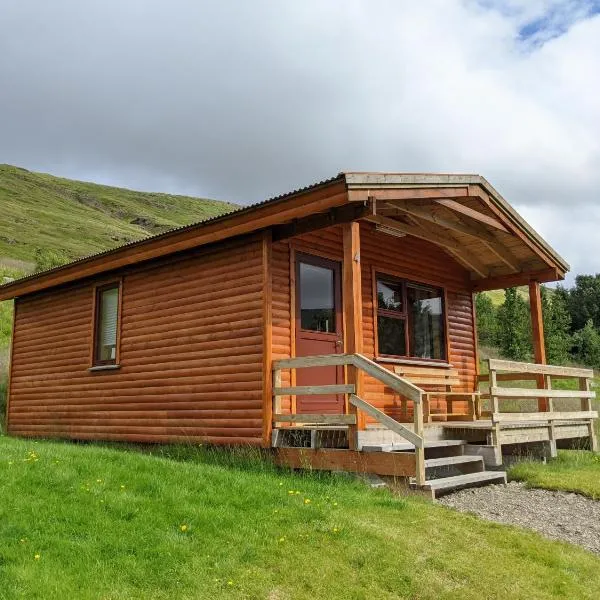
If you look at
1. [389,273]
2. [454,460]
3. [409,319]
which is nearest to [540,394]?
[409,319]

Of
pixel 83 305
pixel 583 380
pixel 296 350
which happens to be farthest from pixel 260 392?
pixel 583 380

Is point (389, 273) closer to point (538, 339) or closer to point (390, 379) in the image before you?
point (538, 339)

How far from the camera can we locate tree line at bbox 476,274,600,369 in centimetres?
3997

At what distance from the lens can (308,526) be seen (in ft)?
19.1

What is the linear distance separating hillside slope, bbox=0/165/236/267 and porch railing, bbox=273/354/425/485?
41.9 metres

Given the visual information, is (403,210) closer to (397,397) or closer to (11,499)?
(397,397)

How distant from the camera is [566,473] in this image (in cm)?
984

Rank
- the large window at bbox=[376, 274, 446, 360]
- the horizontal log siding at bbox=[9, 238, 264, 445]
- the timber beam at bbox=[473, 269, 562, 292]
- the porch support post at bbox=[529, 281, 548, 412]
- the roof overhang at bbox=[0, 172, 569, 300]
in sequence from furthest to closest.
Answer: the timber beam at bbox=[473, 269, 562, 292] → the porch support post at bbox=[529, 281, 548, 412] → the large window at bbox=[376, 274, 446, 360] → the horizontal log siding at bbox=[9, 238, 264, 445] → the roof overhang at bbox=[0, 172, 569, 300]

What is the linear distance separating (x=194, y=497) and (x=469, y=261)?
326 inches

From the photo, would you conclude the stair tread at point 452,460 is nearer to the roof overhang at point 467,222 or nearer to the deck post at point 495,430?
the deck post at point 495,430

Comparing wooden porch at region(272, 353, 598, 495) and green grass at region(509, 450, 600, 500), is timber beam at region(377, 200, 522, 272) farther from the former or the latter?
green grass at region(509, 450, 600, 500)

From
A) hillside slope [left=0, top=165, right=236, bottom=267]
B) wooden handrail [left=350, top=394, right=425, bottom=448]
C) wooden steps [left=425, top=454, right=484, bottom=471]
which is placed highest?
hillside slope [left=0, top=165, right=236, bottom=267]

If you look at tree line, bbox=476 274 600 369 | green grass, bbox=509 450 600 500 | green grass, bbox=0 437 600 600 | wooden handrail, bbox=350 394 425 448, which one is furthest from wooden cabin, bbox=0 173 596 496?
tree line, bbox=476 274 600 369

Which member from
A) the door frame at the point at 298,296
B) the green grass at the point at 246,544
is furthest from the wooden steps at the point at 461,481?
the door frame at the point at 298,296
